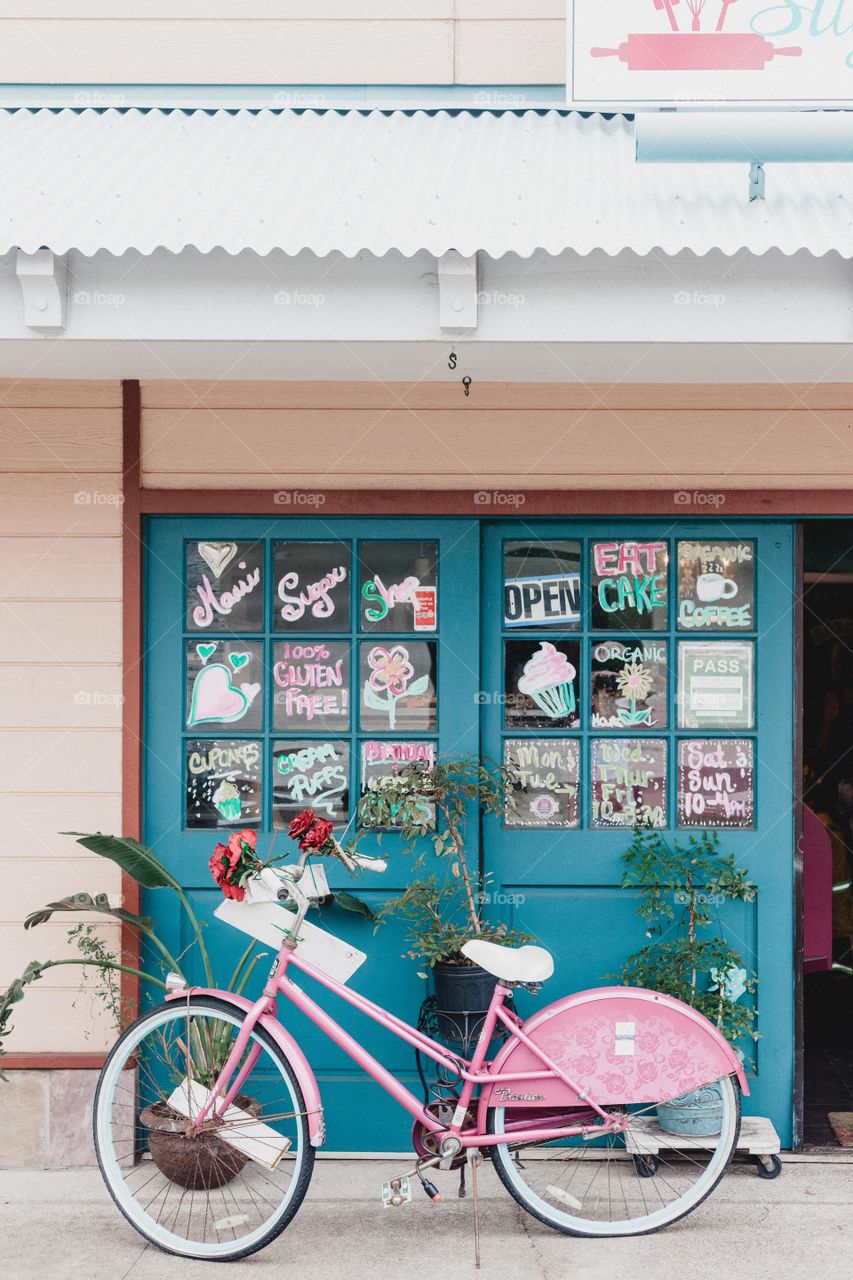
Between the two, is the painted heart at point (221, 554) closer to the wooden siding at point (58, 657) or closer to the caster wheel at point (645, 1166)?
the wooden siding at point (58, 657)

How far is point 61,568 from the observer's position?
4418mm

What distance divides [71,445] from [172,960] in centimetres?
198

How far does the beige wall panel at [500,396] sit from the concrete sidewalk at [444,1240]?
288 centimetres

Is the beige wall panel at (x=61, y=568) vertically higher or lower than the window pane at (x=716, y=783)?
higher

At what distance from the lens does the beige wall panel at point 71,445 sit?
4.43m

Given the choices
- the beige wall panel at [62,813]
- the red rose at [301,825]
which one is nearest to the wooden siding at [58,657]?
the beige wall panel at [62,813]

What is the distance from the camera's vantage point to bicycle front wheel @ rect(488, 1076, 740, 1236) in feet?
12.0

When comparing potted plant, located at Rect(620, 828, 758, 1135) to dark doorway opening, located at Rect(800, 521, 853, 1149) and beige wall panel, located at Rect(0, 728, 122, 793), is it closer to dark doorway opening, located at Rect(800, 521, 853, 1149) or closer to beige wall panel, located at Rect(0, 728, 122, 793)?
dark doorway opening, located at Rect(800, 521, 853, 1149)

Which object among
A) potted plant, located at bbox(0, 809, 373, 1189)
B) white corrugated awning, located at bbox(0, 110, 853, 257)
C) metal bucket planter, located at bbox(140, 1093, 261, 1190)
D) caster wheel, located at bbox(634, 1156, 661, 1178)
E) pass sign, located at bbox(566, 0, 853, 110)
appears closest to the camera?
white corrugated awning, located at bbox(0, 110, 853, 257)

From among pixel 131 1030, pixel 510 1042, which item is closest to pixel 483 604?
pixel 510 1042

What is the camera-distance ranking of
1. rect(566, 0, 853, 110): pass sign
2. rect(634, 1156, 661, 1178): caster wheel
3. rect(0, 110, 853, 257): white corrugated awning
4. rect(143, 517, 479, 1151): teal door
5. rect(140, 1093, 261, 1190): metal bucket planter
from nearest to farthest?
rect(0, 110, 853, 257): white corrugated awning
rect(140, 1093, 261, 1190): metal bucket planter
rect(634, 1156, 661, 1178): caster wheel
rect(566, 0, 853, 110): pass sign
rect(143, 517, 479, 1151): teal door

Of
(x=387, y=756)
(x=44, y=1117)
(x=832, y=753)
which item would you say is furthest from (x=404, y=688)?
(x=832, y=753)

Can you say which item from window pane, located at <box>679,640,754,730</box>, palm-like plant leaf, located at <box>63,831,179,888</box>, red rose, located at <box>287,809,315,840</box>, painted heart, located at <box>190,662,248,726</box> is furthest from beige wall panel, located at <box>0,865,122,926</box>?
window pane, located at <box>679,640,754,730</box>

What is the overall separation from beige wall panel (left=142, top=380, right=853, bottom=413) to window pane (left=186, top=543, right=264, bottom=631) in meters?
0.56
